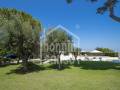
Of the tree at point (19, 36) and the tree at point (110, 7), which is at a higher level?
the tree at point (110, 7)

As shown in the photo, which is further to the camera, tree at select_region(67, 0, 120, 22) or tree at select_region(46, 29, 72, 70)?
tree at select_region(46, 29, 72, 70)

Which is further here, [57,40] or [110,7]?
[57,40]

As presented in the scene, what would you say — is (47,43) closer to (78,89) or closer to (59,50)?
(59,50)

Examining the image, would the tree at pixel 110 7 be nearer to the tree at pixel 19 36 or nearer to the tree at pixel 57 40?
the tree at pixel 57 40

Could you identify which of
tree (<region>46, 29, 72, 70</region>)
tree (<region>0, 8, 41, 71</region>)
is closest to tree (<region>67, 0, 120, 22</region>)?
tree (<region>46, 29, 72, 70</region>)

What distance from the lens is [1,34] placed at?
17844mm

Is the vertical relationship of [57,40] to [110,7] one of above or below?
below

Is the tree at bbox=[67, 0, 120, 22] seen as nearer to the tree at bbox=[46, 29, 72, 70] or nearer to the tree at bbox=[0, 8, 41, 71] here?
the tree at bbox=[46, 29, 72, 70]

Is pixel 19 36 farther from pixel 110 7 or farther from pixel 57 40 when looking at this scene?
pixel 110 7

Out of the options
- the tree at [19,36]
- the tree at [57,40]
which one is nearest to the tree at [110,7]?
the tree at [57,40]

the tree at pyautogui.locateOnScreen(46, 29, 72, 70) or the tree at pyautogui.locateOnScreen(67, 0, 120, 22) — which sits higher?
the tree at pyautogui.locateOnScreen(67, 0, 120, 22)

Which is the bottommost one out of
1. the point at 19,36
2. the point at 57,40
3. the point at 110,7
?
the point at 57,40

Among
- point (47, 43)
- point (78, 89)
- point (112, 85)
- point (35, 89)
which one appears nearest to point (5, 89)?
point (35, 89)

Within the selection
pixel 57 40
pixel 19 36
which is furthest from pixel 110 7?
pixel 19 36
